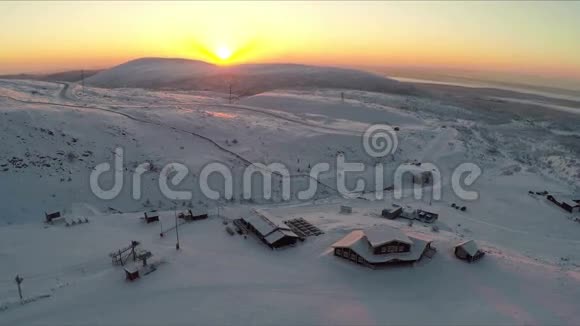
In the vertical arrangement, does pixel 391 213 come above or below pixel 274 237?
below

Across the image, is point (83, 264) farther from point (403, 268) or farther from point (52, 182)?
point (403, 268)

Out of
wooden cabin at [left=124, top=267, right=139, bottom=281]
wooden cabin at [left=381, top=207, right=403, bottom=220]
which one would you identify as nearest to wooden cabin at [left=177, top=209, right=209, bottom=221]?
wooden cabin at [left=124, top=267, right=139, bottom=281]

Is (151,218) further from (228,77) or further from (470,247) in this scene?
(228,77)

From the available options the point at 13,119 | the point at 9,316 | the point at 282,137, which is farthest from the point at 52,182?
the point at 282,137

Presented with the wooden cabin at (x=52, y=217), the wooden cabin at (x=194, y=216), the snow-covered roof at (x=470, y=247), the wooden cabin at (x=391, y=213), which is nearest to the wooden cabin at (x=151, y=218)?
the wooden cabin at (x=194, y=216)

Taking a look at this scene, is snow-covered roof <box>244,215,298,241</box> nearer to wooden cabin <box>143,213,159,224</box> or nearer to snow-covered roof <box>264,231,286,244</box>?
snow-covered roof <box>264,231,286,244</box>

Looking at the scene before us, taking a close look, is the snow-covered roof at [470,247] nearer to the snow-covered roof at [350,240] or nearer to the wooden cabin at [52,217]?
the snow-covered roof at [350,240]

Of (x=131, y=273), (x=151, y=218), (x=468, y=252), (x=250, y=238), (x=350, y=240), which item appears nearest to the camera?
(x=131, y=273)

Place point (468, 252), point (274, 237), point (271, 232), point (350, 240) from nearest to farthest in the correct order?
point (468, 252) → point (350, 240) → point (274, 237) → point (271, 232)

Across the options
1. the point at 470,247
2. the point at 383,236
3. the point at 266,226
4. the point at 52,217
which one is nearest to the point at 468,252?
the point at 470,247
